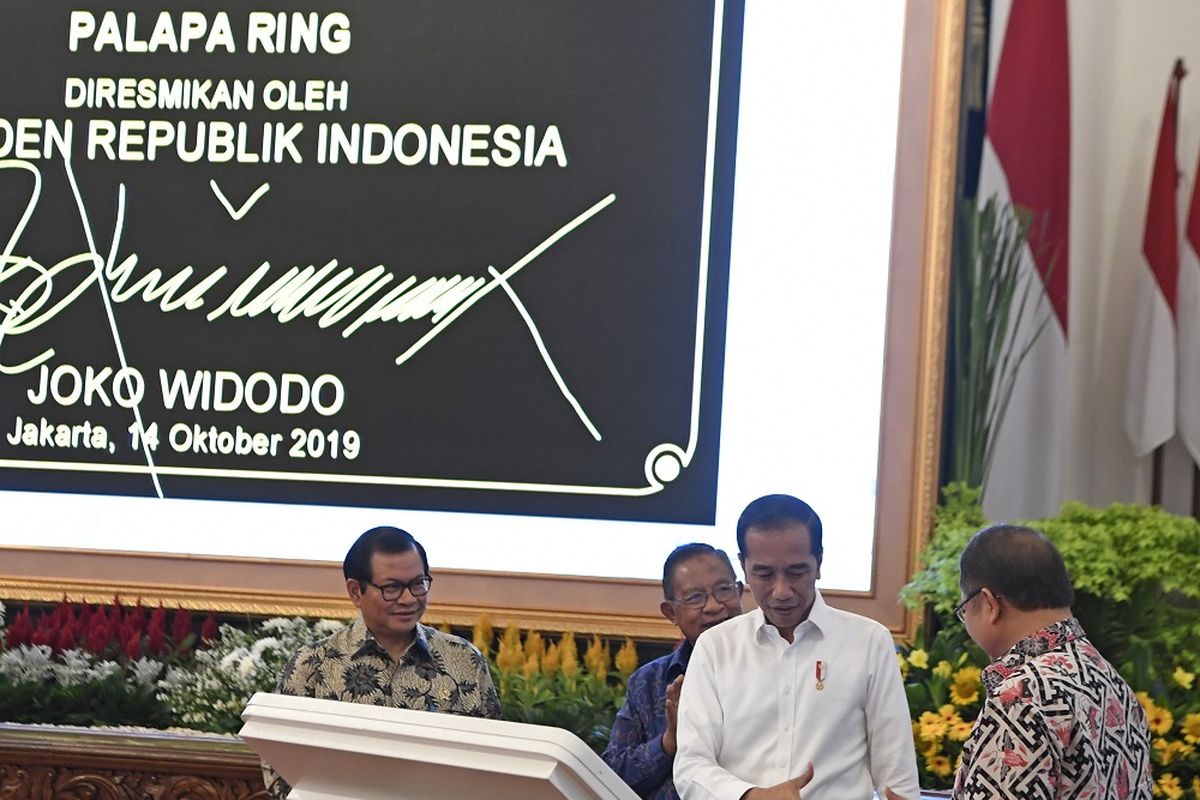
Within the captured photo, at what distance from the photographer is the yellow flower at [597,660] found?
465 cm

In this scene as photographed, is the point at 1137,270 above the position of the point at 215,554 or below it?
above

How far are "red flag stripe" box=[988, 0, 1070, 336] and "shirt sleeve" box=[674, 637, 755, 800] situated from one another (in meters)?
3.09

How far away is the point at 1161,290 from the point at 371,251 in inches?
118

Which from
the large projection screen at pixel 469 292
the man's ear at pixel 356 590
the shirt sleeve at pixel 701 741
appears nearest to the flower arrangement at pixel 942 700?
the large projection screen at pixel 469 292

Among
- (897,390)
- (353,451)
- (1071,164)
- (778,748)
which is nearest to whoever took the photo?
(778,748)

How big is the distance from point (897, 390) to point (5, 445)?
129 inches

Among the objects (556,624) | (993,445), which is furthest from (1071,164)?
(556,624)

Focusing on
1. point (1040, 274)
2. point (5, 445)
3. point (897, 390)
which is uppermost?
point (1040, 274)

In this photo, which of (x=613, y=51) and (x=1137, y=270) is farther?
(x=1137, y=270)

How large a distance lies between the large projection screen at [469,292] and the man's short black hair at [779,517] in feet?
6.88

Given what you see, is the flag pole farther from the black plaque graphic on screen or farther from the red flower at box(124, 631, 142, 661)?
the red flower at box(124, 631, 142, 661)

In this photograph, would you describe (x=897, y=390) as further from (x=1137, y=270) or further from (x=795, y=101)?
(x=1137, y=270)

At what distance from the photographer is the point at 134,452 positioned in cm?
546
